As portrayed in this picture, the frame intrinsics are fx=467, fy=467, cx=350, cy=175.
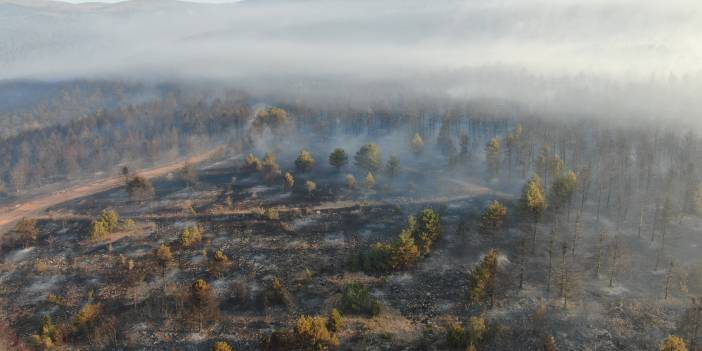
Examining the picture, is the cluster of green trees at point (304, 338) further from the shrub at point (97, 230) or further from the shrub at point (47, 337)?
the shrub at point (97, 230)

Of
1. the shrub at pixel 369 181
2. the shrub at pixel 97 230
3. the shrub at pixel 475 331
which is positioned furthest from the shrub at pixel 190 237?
the shrub at pixel 475 331

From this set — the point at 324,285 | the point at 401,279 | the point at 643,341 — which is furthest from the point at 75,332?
the point at 643,341

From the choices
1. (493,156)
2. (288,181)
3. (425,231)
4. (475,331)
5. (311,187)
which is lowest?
(475,331)

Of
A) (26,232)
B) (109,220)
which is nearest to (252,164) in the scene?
(109,220)

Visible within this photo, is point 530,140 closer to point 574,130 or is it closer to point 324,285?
point 574,130

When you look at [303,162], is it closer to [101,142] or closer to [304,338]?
[304,338]

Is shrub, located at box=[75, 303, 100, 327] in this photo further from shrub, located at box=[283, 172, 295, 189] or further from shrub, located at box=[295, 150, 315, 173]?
shrub, located at box=[295, 150, 315, 173]

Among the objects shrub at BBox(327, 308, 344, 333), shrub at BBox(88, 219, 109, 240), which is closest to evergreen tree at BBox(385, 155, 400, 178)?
shrub at BBox(88, 219, 109, 240)
